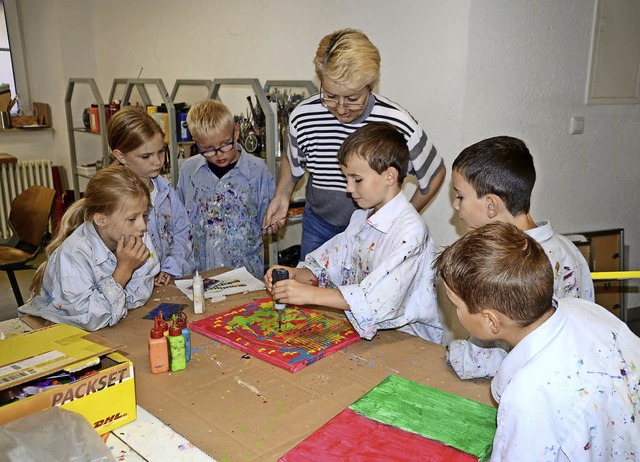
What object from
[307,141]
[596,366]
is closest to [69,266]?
[307,141]

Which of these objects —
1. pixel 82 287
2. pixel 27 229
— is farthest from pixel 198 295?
pixel 27 229

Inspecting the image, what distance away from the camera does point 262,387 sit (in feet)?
4.46

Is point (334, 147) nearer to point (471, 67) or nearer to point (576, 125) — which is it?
point (471, 67)

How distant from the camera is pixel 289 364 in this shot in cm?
145

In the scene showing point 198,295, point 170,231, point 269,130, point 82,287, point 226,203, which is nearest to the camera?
point 82,287

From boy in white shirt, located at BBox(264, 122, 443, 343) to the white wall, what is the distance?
1.02 metres

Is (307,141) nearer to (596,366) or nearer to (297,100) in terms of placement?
(297,100)

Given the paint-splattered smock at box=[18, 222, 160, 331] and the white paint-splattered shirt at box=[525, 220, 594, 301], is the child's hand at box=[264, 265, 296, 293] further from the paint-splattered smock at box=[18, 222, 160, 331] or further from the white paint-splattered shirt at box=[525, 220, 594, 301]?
the white paint-splattered shirt at box=[525, 220, 594, 301]

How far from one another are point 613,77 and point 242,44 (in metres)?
2.50

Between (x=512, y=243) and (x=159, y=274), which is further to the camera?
(x=159, y=274)

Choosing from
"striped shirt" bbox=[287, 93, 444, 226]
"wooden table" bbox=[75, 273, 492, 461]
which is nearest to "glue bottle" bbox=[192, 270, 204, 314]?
"wooden table" bbox=[75, 273, 492, 461]

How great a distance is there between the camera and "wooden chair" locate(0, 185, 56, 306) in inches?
147

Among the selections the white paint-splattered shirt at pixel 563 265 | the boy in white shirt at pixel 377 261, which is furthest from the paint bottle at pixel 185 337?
the white paint-splattered shirt at pixel 563 265

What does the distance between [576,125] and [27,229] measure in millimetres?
3771
